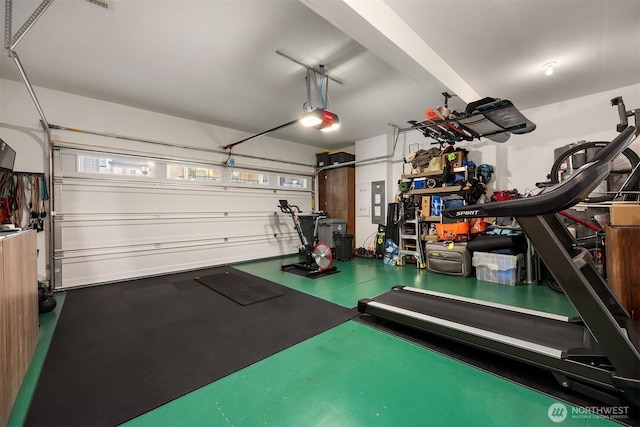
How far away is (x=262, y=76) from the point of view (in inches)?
143

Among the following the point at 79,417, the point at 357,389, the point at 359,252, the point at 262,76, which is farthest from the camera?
the point at 359,252

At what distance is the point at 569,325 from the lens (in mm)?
2164

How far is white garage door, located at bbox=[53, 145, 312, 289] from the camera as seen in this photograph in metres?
4.20

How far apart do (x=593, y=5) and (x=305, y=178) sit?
20.2 ft

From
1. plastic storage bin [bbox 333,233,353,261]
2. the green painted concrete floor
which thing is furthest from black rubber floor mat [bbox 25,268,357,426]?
plastic storage bin [bbox 333,233,353,261]

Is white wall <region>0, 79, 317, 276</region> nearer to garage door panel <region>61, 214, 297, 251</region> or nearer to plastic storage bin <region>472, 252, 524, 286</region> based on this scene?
garage door panel <region>61, 214, 297, 251</region>

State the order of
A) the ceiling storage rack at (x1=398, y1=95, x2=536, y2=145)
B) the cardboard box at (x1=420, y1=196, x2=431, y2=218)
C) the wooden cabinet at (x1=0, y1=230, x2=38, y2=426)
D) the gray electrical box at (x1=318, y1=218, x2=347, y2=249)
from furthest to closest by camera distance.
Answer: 1. the gray electrical box at (x1=318, y1=218, x2=347, y2=249)
2. the cardboard box at (x1=420, y1=196, x2=431, y2=218)
3. the ceiling storage rack at (x1=398, y1=95, x2=536, y2=145)
4. the wooden cabinet at (x1=0, y1=230, x2=38, y2=426)

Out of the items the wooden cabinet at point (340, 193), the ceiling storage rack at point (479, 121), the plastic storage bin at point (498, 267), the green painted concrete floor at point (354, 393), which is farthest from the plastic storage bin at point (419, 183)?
the green painted concrete floor at point (354, 393)

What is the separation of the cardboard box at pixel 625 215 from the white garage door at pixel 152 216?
6022mm

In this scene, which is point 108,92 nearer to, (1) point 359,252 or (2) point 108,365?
(2) point 108,365

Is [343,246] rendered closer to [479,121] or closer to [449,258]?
[449,258]

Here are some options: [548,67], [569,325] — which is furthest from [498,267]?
[548,67]

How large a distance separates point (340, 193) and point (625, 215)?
18.1 ft

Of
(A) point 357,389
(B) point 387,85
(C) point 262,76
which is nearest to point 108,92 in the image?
(C) point 262,76
